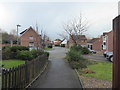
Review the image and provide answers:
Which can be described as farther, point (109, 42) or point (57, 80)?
point (109, 42)

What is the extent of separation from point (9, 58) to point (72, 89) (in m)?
15.6

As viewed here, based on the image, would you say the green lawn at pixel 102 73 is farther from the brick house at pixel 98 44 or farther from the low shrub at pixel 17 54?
the brick house at pixel 98 44

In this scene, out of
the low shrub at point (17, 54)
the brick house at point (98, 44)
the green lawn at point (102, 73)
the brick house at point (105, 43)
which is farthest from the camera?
the brick house at point (98, 44)

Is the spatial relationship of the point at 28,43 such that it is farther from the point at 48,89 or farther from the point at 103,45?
the point at 48,89

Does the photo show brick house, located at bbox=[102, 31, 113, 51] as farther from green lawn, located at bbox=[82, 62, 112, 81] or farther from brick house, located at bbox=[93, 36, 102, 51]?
green lawn, located at bbox=[82, 62, 112, 81]

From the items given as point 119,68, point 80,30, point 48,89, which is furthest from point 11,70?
point 80,30

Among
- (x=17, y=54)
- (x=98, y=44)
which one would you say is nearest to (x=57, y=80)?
(x=17, y=54)

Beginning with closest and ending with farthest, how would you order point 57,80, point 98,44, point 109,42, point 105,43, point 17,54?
point 57,80 < point 17,54 < point 109,42 < point 105,43 < point 98,44

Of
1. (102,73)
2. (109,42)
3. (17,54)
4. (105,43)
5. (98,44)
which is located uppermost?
(109,42)

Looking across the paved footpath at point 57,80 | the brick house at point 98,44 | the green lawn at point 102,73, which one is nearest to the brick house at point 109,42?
the brick house at point 98,44

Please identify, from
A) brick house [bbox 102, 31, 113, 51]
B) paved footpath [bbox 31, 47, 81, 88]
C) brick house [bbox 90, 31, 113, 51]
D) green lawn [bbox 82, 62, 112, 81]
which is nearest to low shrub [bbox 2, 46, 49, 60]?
paved footpath [bbox 31, 47, 81, 88]

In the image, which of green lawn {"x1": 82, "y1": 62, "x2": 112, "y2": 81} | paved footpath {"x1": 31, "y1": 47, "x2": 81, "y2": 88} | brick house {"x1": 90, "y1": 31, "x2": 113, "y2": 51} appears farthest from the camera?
brick house {"x1": 90, "y1": 31, "x2": 113, "y2": 51}

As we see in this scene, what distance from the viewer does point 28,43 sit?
2003 inches

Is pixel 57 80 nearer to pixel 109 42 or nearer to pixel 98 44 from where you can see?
pixel 109 42
